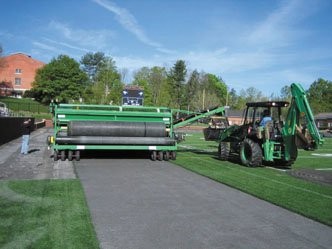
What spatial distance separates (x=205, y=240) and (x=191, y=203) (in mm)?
2615

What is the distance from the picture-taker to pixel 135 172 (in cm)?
1346

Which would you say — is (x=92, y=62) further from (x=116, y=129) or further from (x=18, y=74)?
(x=116, y=129)

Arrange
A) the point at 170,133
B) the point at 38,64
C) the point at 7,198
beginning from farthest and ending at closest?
the point at 38,64 → the point at 170,133 → the point at 7,198

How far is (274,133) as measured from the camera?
1562 cm

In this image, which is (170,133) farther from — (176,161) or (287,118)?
(287,118)

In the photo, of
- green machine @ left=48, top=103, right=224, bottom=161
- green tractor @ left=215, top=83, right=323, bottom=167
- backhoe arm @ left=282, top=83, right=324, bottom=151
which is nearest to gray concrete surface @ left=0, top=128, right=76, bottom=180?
green machine @ left=48, top=103, right=224, bottom=161

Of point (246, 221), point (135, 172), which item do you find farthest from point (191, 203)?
point (135, 172)

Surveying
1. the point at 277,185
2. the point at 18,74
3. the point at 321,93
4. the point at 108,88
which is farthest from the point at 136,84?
the point at 277,185

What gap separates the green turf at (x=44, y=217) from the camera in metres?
6.08

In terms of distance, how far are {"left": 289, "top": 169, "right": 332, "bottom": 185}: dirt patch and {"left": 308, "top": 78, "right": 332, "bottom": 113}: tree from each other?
115563 millimetres

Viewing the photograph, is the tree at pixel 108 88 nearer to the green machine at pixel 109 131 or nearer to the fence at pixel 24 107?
the fence at pixel 24 107

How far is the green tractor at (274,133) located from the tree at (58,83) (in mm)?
69010

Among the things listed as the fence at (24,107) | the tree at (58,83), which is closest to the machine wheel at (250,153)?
the fence at (24,107)

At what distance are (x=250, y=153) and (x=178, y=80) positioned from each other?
3510 inches
